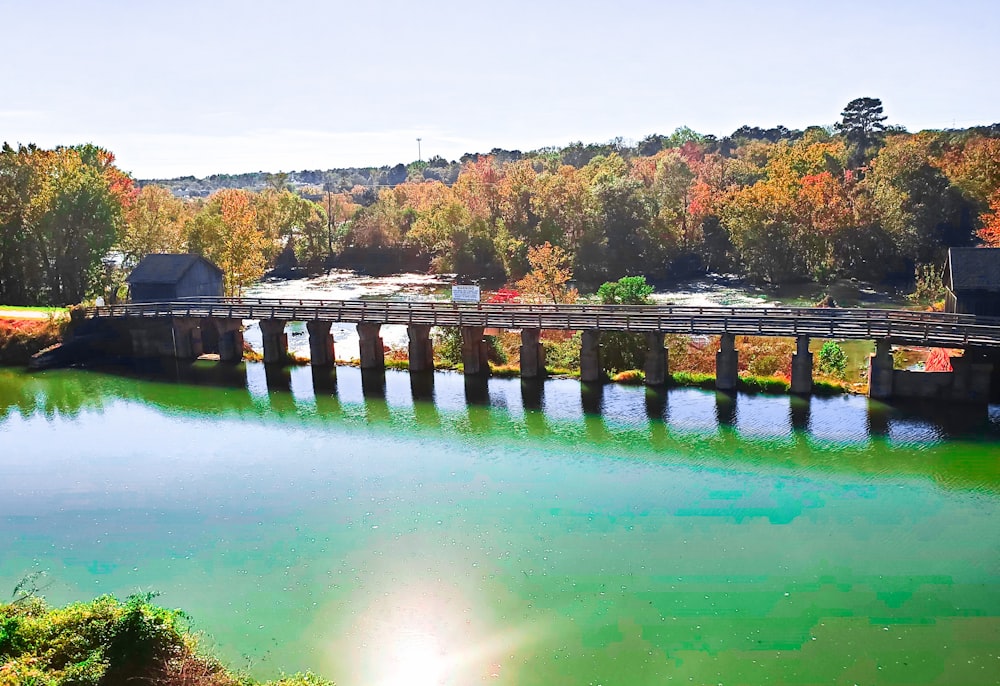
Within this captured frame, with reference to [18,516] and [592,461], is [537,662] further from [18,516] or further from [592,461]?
[18,516]

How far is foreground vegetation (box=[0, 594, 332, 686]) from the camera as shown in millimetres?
14031

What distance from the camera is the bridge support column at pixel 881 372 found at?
32094 millimetres

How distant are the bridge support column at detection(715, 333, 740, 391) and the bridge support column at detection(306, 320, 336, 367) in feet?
65.4

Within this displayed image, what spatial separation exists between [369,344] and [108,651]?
27204mm

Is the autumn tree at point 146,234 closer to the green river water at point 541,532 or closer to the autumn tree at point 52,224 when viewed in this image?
the autumn tree at point 52,224

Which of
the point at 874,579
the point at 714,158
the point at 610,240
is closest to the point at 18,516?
the point at 874,579

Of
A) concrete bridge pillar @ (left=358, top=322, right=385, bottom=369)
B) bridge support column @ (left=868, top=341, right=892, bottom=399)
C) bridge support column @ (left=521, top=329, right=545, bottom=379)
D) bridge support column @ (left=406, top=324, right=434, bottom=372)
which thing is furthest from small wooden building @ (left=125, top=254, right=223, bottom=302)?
bridge support column @ (left=868, top=341, right=892, bottom=399)

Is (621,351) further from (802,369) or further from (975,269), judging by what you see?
(975,269)

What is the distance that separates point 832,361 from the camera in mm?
37625

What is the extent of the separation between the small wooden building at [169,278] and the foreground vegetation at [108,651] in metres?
33.7

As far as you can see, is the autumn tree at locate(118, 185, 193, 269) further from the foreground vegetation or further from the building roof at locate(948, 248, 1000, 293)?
the building roof at locate(948, 248, 1000, 293)

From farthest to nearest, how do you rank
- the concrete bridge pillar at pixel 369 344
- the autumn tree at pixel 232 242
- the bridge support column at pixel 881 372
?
the autumn tree at pixel 232 242 → the concrete bridge pillar at pixel 369 344 → the bridge support column at pixel 881 372

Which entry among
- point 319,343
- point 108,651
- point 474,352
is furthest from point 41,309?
point 108,651

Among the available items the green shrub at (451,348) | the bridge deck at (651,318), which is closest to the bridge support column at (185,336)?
the bridge deck at (651,318)
